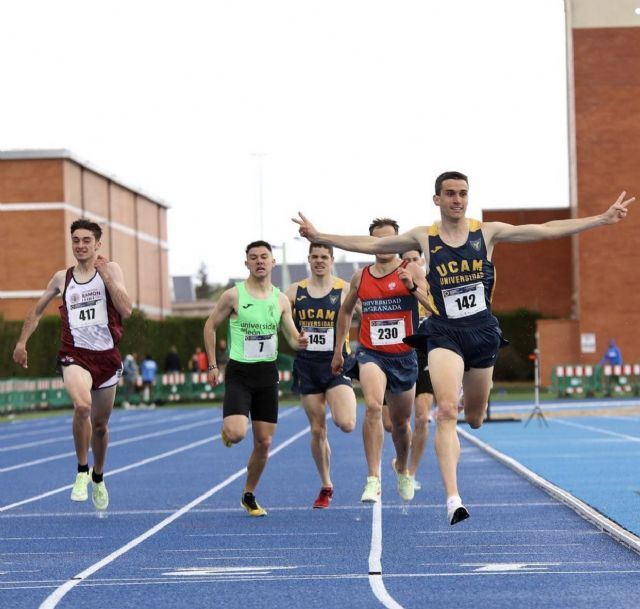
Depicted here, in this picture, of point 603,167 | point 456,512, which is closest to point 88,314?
point 456,512

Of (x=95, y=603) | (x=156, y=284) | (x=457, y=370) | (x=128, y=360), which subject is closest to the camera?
(x=95, y=603)

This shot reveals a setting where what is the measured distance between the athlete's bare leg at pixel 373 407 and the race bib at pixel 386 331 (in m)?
0.20

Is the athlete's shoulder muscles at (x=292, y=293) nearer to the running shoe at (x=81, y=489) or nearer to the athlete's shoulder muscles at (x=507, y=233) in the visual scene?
the running shoe at (x=81, y=489)

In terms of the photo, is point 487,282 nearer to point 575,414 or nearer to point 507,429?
point 507,429

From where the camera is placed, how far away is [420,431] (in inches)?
548

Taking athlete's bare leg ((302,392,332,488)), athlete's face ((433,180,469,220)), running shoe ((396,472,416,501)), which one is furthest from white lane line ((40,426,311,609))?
athlete's face ((433,180,469,220))

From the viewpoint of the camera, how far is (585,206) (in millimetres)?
52062

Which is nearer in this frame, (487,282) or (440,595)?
(440,595)

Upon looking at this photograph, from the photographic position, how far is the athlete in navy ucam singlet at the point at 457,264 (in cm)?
944

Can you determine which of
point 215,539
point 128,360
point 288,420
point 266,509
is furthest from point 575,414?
point 215,539

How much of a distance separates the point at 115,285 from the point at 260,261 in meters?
1.10

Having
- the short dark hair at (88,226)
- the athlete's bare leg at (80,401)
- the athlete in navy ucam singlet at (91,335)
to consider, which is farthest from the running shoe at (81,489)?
the short dark hair at (88,226)

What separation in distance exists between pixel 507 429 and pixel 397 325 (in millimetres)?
15728

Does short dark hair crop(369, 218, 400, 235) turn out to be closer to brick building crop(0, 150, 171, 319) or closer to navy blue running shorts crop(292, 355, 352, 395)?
navy blue running shorts crop(292, 355, 352, 395)
